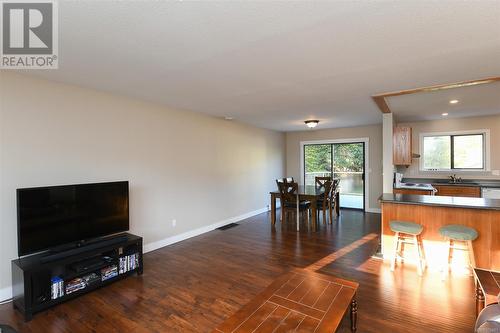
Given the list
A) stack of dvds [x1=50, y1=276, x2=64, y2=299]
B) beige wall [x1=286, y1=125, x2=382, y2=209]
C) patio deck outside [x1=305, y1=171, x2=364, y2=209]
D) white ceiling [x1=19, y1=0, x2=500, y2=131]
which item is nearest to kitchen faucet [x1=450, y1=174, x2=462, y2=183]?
beige wall [x1=286, y1=125, x2=382, y2=209]

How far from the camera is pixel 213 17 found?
1657 mm

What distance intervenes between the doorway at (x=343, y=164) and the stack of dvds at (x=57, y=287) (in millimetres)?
6399

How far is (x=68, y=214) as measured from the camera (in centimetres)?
269

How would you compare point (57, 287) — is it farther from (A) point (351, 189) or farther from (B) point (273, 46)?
(A) point (351, 189)

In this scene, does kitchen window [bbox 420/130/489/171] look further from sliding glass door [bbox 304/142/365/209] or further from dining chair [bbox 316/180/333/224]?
dining chair [bbox 316/180/333/224]

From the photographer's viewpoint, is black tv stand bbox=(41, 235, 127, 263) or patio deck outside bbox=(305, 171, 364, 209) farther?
patio deck outside bbox=(305, 171, 364, 209)

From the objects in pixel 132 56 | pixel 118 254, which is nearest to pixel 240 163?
pixel 118 254

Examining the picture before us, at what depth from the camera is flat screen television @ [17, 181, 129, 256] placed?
2396mm

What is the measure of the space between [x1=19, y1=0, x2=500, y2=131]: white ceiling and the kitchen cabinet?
3254 mm

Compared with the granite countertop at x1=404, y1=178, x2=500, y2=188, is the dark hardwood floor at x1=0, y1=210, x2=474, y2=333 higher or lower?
lower

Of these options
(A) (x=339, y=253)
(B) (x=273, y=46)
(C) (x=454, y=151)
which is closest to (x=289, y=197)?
(A) (x=339, y=253)

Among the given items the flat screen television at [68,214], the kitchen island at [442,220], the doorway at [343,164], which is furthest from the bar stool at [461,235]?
the flat screen television at [68,214]

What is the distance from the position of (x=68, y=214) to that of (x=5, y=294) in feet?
3.18

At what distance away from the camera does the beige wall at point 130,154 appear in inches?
101
